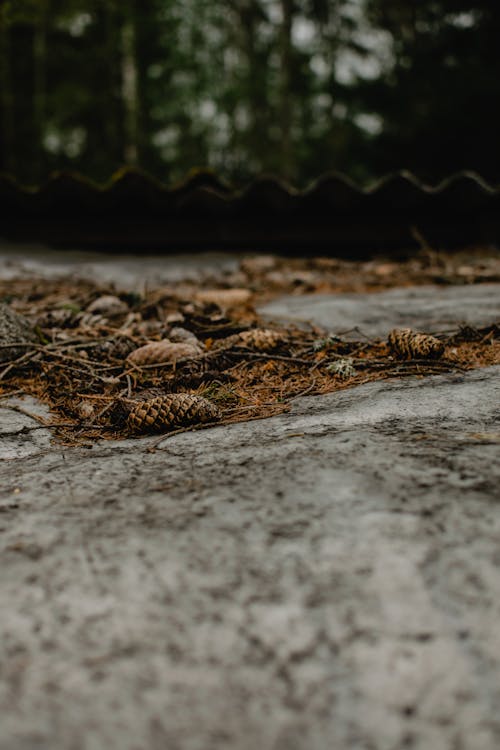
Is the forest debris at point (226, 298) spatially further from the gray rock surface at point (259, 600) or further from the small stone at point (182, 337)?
the gray rock surface at point (259, 600)

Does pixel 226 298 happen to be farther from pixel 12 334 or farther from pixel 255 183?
pixel 255 183

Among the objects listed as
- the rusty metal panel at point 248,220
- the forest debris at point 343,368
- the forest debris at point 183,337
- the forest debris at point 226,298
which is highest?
the rusty metal panel at point 248,220

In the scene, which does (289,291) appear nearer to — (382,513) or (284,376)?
(284,376)

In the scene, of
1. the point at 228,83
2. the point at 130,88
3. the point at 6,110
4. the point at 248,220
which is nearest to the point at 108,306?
the point at 248,220

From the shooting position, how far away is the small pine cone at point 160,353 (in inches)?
69.3

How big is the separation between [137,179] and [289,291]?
1484 mm

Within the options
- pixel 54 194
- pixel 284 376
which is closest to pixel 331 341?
pixel 284 376

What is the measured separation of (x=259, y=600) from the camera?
0.69 m

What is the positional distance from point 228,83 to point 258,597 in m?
19.5

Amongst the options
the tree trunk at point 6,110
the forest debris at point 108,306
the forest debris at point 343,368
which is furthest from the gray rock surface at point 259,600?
the tree trunk at point 6,110

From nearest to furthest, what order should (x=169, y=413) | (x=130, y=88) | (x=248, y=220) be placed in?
(x=169, y=413) → (x=248, y=220) → (x=130, y=88)

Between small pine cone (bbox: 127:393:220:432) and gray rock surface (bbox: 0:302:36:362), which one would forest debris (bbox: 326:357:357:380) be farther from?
gray rock surface (bbox: 0:302:36:362)

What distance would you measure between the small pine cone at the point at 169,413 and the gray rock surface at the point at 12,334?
669 mm

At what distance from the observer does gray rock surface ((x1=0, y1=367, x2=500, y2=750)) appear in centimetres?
55
